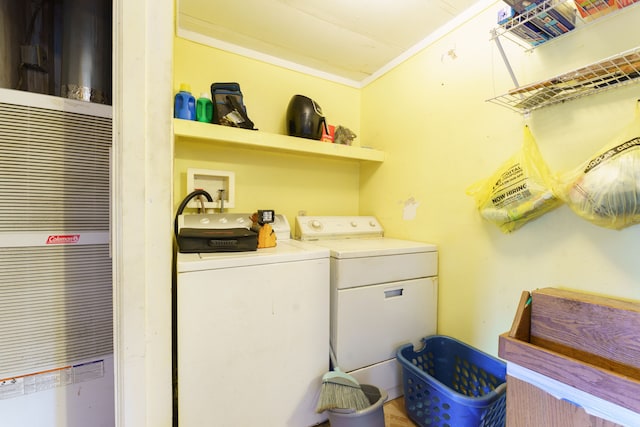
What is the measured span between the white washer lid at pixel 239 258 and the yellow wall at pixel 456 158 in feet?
2.20

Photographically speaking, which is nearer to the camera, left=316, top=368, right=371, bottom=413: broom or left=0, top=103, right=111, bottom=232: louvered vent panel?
left=0, top=103, right=111, bottom=232: louvered vent panel

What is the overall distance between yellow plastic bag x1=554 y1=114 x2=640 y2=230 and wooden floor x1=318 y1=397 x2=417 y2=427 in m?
1.20

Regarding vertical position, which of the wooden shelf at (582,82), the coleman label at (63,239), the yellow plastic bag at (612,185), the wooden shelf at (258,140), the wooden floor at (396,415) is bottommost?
the wooden floor at (396,415)

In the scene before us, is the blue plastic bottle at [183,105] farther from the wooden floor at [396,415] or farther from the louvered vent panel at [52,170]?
the wooden floor at [396,415]

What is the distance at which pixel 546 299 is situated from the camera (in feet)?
3.26

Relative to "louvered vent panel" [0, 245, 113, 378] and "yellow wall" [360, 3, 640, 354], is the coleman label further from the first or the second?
"yellow wall" [360, 3, 640, 354]

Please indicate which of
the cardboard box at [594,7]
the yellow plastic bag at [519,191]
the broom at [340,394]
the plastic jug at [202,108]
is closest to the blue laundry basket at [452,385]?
the broom at [340,394]

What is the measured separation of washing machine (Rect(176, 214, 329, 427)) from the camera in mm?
996

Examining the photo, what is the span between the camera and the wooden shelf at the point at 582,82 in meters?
0.85

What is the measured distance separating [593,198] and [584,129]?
333 mm

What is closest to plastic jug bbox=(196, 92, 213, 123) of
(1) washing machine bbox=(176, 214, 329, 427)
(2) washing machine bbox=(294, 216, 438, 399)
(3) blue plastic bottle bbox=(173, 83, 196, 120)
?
(3) blue plastic bottle bbox=(173, 83, 196, 120)

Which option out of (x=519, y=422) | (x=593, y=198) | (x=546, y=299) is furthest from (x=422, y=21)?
(x=519, y=422)

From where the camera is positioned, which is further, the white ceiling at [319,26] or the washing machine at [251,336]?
the white ceiling at [319,26]

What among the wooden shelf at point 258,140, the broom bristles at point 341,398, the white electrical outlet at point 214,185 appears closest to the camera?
the broom bristles at point 341,398
